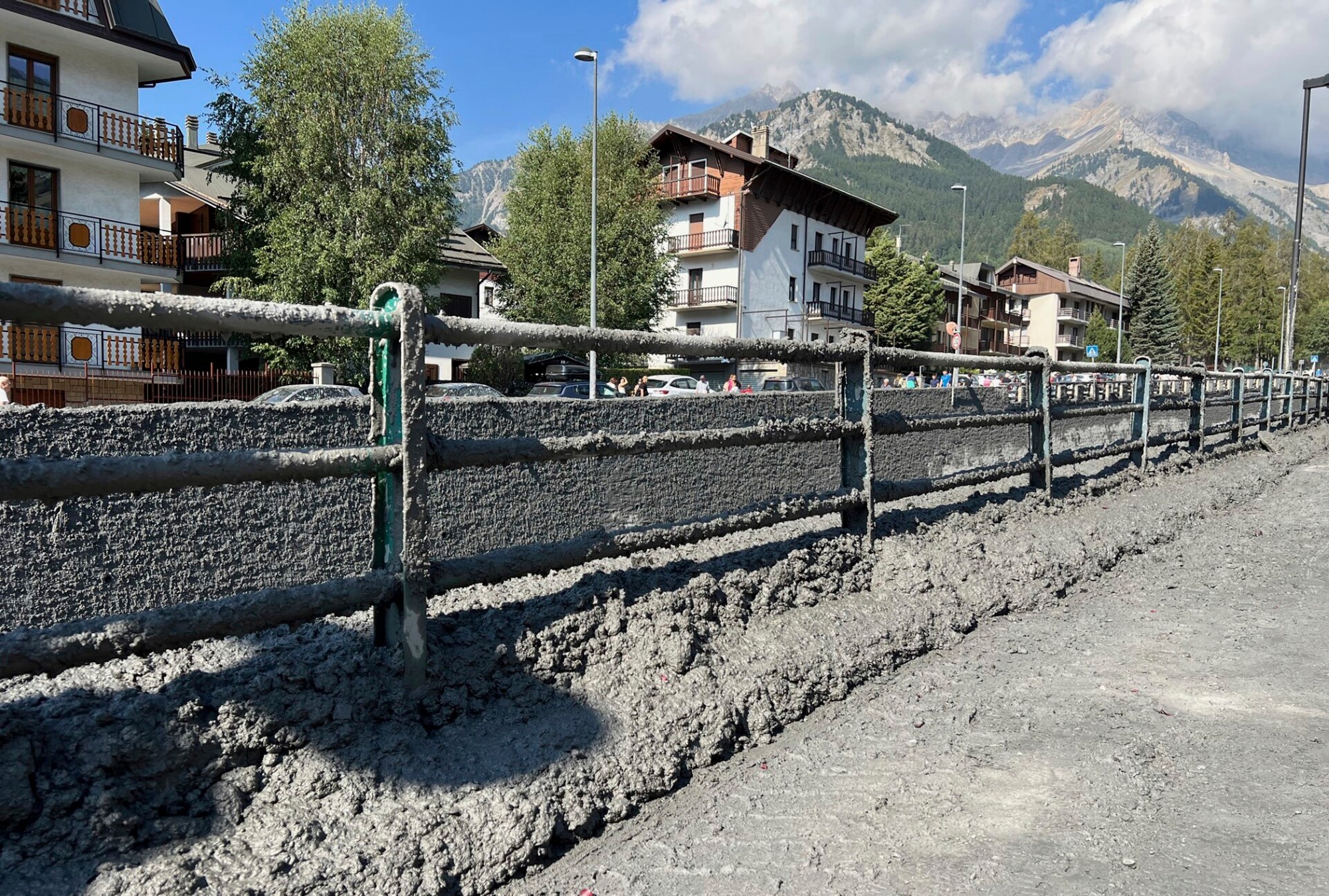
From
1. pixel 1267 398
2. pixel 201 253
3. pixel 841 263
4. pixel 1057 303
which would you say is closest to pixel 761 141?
pixel 841 263

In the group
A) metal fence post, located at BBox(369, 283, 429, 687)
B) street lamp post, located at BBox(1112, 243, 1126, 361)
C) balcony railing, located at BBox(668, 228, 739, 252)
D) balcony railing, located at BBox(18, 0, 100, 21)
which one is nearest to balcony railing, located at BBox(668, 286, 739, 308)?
balcony railing, located at BBox(668, 228, 739, 252)

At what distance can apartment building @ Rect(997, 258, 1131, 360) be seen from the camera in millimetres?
93000

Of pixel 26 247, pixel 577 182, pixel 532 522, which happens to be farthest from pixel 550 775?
pixel 577 182

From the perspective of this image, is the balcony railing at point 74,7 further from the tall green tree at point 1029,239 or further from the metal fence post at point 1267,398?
the tall green tree at point 1029,239

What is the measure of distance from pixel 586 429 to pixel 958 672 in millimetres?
2334

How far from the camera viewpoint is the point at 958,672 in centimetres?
343

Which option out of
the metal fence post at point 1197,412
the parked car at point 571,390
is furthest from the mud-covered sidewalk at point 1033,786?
the parked car at point 571,390

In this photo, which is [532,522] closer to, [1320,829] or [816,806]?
[816,806]

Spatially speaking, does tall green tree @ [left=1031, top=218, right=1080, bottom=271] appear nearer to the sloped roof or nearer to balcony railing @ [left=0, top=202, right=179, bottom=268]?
the sloped roof

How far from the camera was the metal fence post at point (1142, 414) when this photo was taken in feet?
28.2

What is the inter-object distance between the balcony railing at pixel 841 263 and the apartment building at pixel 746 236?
3.3 inches

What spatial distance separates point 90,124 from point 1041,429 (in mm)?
25966

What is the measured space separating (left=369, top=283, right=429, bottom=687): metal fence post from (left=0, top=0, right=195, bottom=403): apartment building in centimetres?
2063

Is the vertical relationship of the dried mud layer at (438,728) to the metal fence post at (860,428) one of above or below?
below
